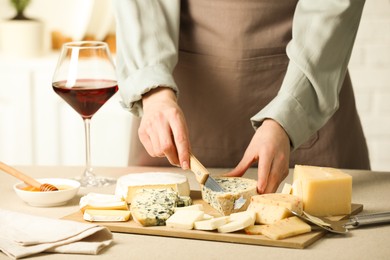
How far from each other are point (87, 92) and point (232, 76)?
45cm

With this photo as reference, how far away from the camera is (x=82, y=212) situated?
4.77 ft

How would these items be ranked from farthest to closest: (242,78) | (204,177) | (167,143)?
(242,78) → (167,143) → (204,177)

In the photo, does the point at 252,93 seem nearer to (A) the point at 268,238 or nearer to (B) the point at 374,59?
(A) the point at 268,238

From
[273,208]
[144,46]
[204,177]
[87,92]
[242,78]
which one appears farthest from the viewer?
[242,78]

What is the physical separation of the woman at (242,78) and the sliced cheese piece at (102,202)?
17 cm

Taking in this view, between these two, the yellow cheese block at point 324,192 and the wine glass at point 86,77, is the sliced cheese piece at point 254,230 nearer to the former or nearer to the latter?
the yellow cheese block at point 324,192

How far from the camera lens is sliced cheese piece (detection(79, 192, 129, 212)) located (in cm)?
143

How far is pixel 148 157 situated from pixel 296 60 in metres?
0.48

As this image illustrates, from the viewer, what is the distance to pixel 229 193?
1.44m

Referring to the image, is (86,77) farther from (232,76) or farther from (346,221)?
(346,221)

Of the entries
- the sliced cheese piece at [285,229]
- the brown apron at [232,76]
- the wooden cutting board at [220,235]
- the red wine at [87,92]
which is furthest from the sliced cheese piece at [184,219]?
the brown apron at [232,76]

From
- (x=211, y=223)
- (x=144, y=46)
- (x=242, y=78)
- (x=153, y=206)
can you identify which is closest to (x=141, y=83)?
(x=144, y=46)

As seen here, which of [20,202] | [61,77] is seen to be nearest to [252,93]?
[61,77]

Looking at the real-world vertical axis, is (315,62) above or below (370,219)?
above
